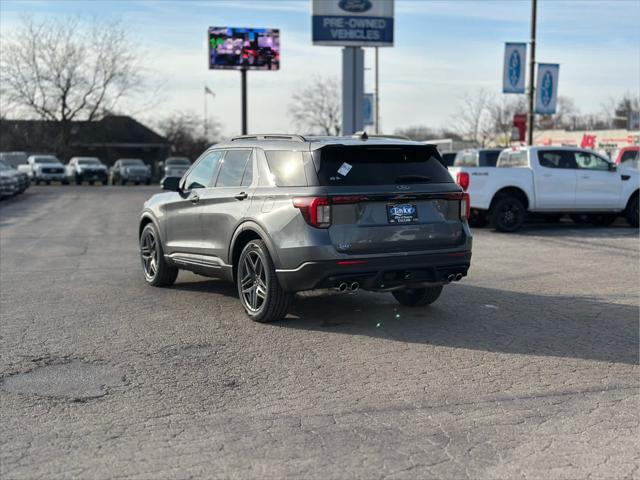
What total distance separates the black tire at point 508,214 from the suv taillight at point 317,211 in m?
10.4

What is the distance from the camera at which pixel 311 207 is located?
22.1 ft

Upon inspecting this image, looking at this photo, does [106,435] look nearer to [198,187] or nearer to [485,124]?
[198,187]

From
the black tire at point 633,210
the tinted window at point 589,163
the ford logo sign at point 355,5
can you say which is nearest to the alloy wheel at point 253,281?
the tinted window at point 589,163

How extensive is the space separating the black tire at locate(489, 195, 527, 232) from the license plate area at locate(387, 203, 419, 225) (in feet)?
32.4

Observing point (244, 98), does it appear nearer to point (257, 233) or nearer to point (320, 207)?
point (257, 233)

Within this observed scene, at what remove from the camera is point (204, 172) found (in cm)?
873

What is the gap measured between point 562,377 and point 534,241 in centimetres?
946

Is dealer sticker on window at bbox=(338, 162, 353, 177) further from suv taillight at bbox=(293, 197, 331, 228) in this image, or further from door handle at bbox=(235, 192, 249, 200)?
door handle at bbox=(235, 192, 249, 200)

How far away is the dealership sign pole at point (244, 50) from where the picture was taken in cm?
3809

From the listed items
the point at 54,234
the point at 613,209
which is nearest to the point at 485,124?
the point at 613,209

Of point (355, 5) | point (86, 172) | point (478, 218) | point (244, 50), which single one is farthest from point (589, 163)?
point (86, 172)

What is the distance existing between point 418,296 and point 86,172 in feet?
138

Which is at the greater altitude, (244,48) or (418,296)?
(244,48)

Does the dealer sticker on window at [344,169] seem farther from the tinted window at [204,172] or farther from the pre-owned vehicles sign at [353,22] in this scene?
the pre-owned vehicles sign at [353,22]
